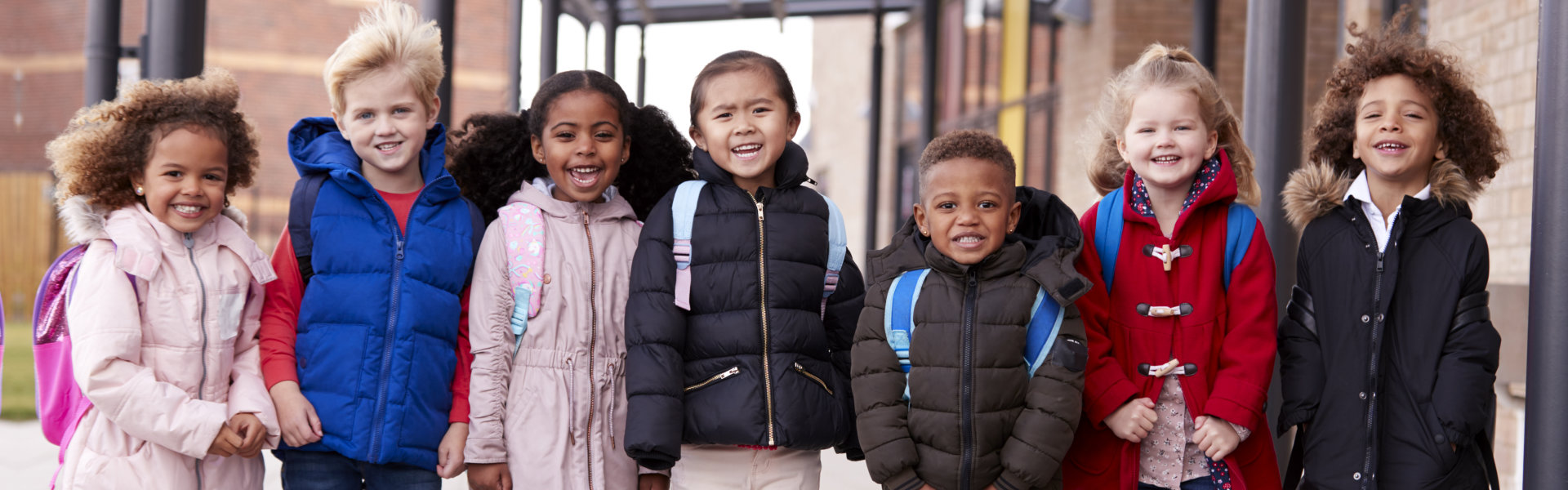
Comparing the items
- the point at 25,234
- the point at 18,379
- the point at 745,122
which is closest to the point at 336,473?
the point at 745,122

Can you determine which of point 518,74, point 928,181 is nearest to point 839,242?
point 928,181

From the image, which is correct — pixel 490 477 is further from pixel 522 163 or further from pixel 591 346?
pixel 522 163

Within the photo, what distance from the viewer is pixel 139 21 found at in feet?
70.4

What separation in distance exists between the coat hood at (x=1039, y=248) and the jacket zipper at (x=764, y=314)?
268mm

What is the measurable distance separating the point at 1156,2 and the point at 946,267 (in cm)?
719

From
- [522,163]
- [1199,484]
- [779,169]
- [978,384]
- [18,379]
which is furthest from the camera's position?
[18,379]

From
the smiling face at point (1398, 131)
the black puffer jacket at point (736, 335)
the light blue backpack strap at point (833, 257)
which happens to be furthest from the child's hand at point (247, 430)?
the smiling face at point (1398, 131)

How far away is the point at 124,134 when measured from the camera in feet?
8.99

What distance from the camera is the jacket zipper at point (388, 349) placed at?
2.78 m

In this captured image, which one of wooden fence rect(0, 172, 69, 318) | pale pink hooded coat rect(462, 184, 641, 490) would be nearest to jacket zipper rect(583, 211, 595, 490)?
pale pink hooded coat rect(462, 184, 641, 490)

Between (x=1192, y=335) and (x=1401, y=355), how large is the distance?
49cm

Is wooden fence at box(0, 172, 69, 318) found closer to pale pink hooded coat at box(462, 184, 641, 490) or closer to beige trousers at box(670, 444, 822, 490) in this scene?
pale pink hooded coat at box(462, 184, 641, 490)

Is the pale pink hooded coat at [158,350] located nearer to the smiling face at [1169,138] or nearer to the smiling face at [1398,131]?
the smiling face at [1169,138]

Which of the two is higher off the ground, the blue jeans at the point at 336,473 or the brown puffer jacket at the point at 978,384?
the brown puffer jacket at the point at 978,384
